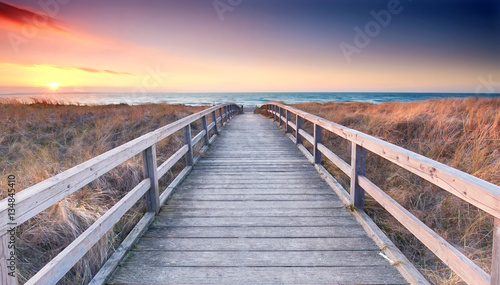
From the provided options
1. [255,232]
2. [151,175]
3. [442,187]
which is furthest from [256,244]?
[442,187]

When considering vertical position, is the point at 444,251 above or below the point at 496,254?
below

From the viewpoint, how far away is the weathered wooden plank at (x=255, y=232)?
2.56m

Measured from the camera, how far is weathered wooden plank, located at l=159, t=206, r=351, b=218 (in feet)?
9.89

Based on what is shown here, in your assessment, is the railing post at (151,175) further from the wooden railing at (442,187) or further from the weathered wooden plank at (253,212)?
the wooden railing at (442,187)

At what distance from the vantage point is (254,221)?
2869mm

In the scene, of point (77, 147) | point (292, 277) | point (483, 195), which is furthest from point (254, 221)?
point (77, 147)

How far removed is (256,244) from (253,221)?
1.50ft

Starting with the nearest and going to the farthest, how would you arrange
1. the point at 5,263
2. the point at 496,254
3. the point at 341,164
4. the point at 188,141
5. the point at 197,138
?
the point at 5,263
the point at 496,254
the point at 341,164
the point at 188,141
the point at 197,138

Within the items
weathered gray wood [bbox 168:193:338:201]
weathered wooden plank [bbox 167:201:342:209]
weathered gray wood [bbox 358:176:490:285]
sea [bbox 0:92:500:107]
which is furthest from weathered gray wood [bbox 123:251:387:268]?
sea [bbox 0:92:500:107]

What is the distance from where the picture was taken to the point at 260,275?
199cm

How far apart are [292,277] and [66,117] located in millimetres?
11323

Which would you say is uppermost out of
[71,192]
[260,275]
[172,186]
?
[71,192]

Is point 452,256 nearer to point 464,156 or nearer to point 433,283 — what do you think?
point 433,283

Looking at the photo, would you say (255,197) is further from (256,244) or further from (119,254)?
(119,254)
